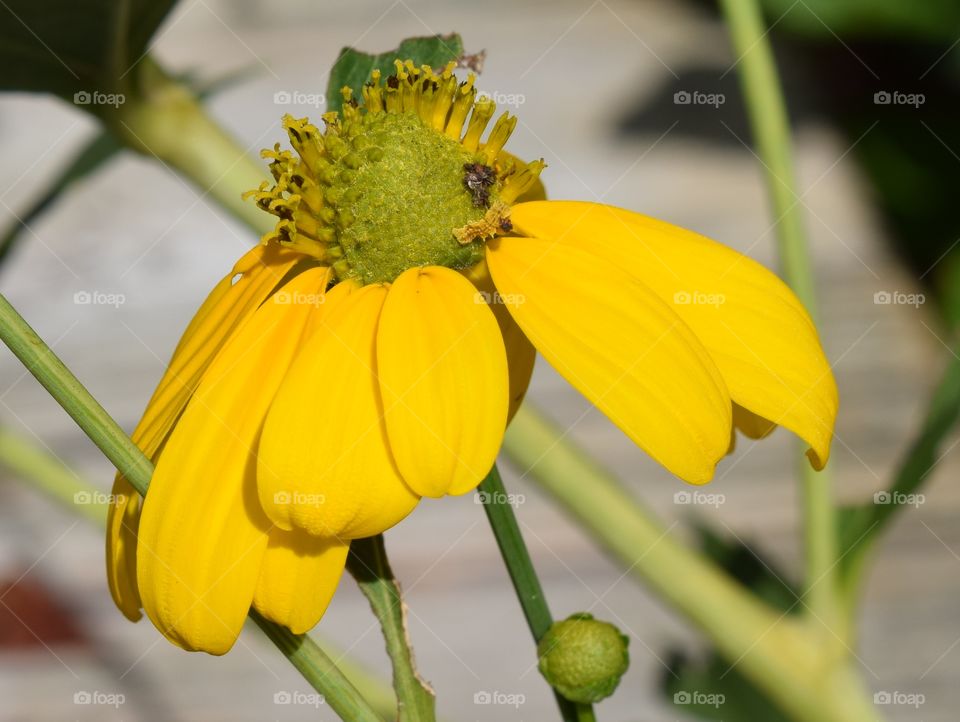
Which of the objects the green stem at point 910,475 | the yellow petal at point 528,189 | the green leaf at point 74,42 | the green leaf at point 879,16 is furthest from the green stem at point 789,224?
the green leaf at point 879,16

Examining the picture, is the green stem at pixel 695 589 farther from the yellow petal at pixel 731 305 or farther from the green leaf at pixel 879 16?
the green leaf at pixel 879 16

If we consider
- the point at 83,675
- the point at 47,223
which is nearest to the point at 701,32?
the point at 47,223

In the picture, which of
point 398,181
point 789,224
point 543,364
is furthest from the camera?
point 543,364

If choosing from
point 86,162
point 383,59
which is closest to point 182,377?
point 383,59

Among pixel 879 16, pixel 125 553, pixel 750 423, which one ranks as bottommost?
pixel 125 553

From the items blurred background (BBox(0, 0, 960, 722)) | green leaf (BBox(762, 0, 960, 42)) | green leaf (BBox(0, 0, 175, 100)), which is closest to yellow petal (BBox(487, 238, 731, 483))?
green leaf (BBox(0, 0, 175, 100))

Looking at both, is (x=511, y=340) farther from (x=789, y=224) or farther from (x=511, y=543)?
(x=789, y=224)

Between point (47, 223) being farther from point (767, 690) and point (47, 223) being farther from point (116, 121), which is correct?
point (767, 690)

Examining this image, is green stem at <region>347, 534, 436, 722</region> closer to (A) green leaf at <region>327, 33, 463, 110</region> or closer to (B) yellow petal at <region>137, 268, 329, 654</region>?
(B) yellow petal at <region>137, 268, 329, 654</region>
